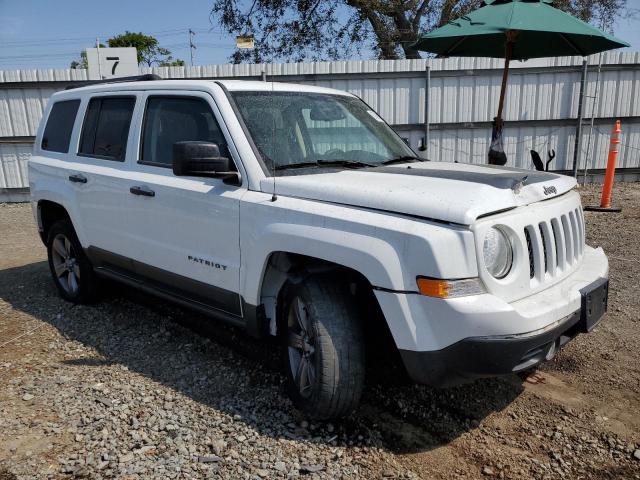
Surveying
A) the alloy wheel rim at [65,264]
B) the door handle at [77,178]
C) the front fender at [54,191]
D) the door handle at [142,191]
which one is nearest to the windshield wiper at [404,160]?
the door handle at [142,191]

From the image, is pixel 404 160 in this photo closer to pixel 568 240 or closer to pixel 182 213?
pixel 568 240

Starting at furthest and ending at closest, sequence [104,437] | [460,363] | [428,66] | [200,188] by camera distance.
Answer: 1. [428,66]
2. [200,188]
3. [104,437]
4. [460,363]

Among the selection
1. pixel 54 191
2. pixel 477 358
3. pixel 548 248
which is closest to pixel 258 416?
pixel 477 358

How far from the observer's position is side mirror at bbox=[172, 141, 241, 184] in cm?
323

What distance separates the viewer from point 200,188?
3.59 metres

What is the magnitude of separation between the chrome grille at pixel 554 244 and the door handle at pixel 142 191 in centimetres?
252

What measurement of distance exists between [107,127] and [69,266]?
1508 millimetres

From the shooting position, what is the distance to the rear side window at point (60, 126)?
5.16 m

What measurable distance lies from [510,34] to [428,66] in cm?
531

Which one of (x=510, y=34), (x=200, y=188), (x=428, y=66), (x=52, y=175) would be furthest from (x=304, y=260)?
(x=428, y=66)

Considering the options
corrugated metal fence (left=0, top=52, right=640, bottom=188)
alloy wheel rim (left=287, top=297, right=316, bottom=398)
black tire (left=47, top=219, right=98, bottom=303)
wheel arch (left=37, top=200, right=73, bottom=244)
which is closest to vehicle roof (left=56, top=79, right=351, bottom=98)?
wheel arch (left=37, top=200, right=73, bottom=244)

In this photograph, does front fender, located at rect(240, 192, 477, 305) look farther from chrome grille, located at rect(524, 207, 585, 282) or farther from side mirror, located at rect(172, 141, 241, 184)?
chrome grille, located at rect(524, 207, 585, 282)

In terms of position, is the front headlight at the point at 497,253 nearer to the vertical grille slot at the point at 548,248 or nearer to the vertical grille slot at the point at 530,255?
the vertical grille slot at the point at 530,255

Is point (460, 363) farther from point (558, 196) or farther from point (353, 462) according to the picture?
point (558, 196)
